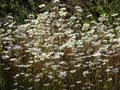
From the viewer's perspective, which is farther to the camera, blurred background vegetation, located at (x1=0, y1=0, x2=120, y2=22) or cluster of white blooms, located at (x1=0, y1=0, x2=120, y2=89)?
blurred background vegetation, located at (x1=0, y1=0, x2=120, y2=22)

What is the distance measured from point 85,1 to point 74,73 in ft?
10.0

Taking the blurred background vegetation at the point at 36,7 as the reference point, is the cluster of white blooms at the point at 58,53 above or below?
below

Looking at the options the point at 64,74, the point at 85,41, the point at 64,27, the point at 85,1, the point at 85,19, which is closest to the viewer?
Answer: the point at 64,74

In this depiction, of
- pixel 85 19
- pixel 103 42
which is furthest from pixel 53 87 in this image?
pixel 85 19

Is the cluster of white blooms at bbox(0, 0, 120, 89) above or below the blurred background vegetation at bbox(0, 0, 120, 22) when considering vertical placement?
below

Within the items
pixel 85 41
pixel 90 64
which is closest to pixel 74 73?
pixel 90 64

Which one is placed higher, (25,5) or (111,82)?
(25,5)

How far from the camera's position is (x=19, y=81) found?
5.07 meters

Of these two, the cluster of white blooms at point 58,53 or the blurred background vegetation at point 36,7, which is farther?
the blurred background vegetation at point 36,7

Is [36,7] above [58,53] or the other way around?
above

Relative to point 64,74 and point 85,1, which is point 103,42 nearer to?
point 64,74

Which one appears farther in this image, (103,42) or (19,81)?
(103,42)

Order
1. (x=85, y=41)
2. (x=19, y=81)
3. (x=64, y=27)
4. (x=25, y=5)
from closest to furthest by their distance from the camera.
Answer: (x=19, y=81) → (x=85, y=41) → (x=64, y=27) → (x=25, y=5)

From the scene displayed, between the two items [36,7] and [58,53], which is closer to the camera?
[58,53]
